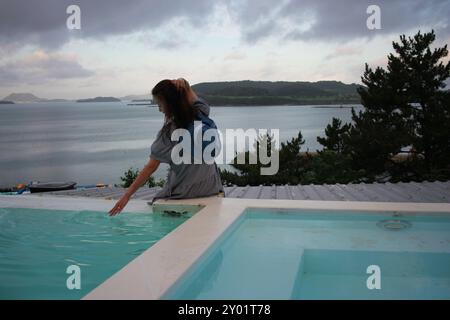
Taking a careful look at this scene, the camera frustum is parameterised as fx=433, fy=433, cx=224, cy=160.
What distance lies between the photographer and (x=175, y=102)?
2889 mm

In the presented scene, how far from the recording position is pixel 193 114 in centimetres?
300

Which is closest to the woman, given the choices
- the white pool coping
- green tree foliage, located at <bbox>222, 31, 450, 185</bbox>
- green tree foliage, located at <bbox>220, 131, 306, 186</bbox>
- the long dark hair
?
the long dark hair

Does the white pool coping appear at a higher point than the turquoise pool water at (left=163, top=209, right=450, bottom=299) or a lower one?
higher

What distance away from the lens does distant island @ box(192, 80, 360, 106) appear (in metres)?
26.2

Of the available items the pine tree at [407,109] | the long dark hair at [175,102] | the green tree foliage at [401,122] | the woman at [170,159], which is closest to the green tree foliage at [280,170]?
the green tree foliage at [401,122]

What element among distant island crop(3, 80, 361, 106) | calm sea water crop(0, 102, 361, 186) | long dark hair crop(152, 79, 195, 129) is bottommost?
calm sea water crop(0, 102, 361, 186)

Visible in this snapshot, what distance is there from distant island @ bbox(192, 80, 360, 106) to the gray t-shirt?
72.0 feet

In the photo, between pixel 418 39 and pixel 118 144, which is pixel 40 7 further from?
pixel 118 144

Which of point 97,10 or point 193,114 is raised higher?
point 97,10

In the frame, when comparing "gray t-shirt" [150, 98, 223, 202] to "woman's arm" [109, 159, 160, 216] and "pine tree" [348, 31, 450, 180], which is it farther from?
"pine tree" [348, 31, 450, 180]

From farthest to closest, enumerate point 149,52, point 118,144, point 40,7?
point 118,144 → point 149,52 → point 40,7

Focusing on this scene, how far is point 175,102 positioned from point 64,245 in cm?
121
